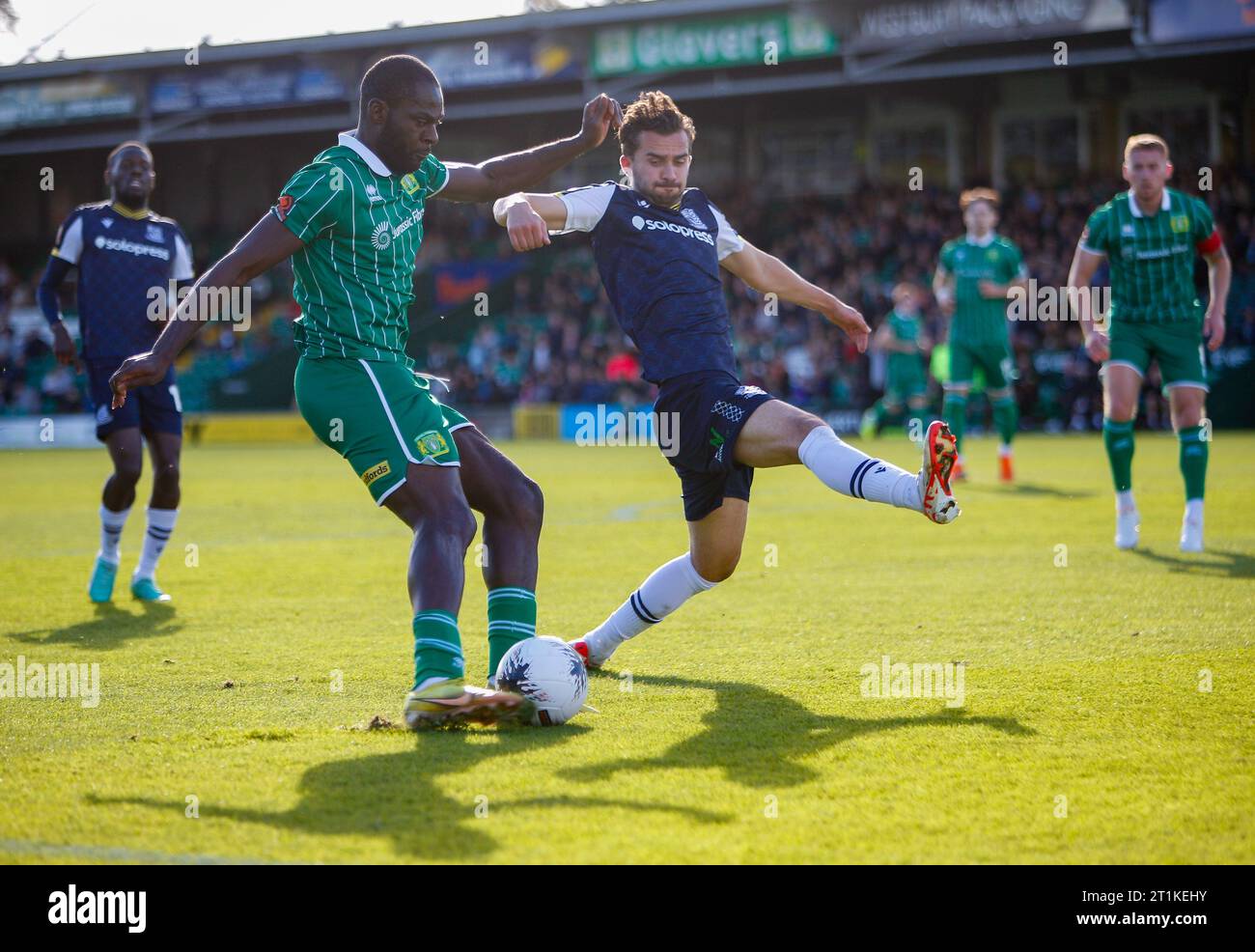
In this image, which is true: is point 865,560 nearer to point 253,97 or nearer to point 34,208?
point 253,97

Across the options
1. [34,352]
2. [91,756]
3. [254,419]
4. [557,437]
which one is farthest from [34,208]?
[91,756]

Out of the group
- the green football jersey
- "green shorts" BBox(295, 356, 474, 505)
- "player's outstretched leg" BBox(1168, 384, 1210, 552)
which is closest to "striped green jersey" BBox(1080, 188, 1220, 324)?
"player's outstretched leg" BBox(1168, 384, 1210, 552)

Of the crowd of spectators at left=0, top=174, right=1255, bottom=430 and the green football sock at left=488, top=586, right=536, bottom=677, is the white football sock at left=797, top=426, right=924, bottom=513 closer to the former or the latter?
the green football sock at left=488, top=586, right=536, bottom=677

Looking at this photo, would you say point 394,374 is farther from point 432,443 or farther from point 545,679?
point 545,679

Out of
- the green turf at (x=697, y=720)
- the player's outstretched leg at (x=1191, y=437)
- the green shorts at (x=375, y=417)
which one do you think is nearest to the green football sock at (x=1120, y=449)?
the player's outstretched leg at (x=1191, y=437)

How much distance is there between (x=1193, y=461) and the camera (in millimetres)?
9109

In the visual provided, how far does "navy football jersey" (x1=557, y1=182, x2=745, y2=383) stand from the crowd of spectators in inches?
854

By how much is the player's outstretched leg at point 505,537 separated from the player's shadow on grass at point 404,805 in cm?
91

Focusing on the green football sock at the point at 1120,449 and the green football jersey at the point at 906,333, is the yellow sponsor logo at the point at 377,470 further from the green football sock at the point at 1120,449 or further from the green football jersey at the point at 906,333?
the green football jersey at the point at 906,333

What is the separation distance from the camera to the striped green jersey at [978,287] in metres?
14.6

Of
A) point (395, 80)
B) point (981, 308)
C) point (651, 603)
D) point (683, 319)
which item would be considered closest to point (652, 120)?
point (683, 319)

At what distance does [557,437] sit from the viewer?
30625 mm
